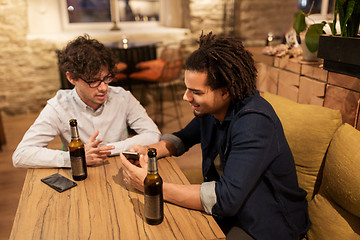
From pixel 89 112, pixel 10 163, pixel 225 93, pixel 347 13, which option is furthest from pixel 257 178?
pixel 10 163

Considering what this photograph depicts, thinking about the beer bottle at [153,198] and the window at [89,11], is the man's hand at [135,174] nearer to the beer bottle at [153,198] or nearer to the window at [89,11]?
the beer bottle at [153,198]

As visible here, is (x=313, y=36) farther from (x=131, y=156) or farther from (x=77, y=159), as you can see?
(x=77, y=159)

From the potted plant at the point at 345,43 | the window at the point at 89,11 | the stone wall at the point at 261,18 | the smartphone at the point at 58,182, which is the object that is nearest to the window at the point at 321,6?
the stone wall at the point at 261,18

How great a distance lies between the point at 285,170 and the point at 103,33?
4.09 meters

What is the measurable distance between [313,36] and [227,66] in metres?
0.85

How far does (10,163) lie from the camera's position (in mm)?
3176

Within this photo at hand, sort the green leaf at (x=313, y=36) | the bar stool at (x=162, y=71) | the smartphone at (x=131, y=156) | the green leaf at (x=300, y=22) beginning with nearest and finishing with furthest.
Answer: the smartphone at (x=131, y=156)
the green leaf at (x=313, y=36)
the green leaf at (x=300, y=22)
the bar stool at (x=162, y=71)

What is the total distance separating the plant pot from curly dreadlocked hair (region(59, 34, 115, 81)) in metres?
1.12

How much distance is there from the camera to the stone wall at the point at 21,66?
4293 mm

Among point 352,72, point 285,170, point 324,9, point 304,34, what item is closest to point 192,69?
point 285,170

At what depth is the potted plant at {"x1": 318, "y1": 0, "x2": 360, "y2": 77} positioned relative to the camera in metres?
1.44

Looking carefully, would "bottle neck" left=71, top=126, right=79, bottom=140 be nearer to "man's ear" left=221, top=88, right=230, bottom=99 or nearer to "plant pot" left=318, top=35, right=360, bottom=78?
"man's ear" left=221, top=88, right=230, bottom=99

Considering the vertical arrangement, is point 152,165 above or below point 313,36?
below

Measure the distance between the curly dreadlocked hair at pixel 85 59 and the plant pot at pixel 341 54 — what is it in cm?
112
